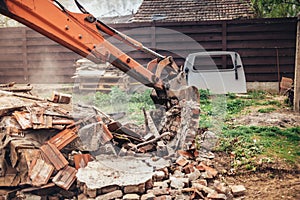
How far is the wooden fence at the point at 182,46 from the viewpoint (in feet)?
36.2

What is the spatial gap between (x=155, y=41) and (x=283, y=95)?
13.7 feet

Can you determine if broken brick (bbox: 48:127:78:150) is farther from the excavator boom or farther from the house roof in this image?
the house roof

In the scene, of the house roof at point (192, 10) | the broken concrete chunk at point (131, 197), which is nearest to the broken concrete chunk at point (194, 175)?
the broken concrete chunk at point (131, 197)

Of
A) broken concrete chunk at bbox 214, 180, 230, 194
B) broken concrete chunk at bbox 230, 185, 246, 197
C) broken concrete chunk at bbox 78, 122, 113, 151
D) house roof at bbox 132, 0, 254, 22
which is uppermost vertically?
house roof at bbox 132, 0, 254, 22

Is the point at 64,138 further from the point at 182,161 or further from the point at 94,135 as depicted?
the point at 182,161

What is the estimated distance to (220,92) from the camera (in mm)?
9594

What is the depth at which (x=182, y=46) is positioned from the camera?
456 inches

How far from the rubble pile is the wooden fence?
5606 mm

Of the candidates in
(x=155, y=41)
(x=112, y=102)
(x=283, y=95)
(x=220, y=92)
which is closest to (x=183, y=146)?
(x=112, y=102)

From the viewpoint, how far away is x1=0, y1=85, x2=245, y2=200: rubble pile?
4043mm

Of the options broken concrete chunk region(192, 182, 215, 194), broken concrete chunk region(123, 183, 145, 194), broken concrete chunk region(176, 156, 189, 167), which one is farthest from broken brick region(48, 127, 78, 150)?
broken concrete chunk region(192, 182, 215, 194)

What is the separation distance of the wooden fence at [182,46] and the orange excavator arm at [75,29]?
5450 mm

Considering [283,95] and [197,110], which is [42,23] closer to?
[197,110]

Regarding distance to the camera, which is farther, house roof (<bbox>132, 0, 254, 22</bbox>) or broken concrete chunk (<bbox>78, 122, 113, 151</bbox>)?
A: house roof (<bbox>132, 0, 254, 22</bbox>)
